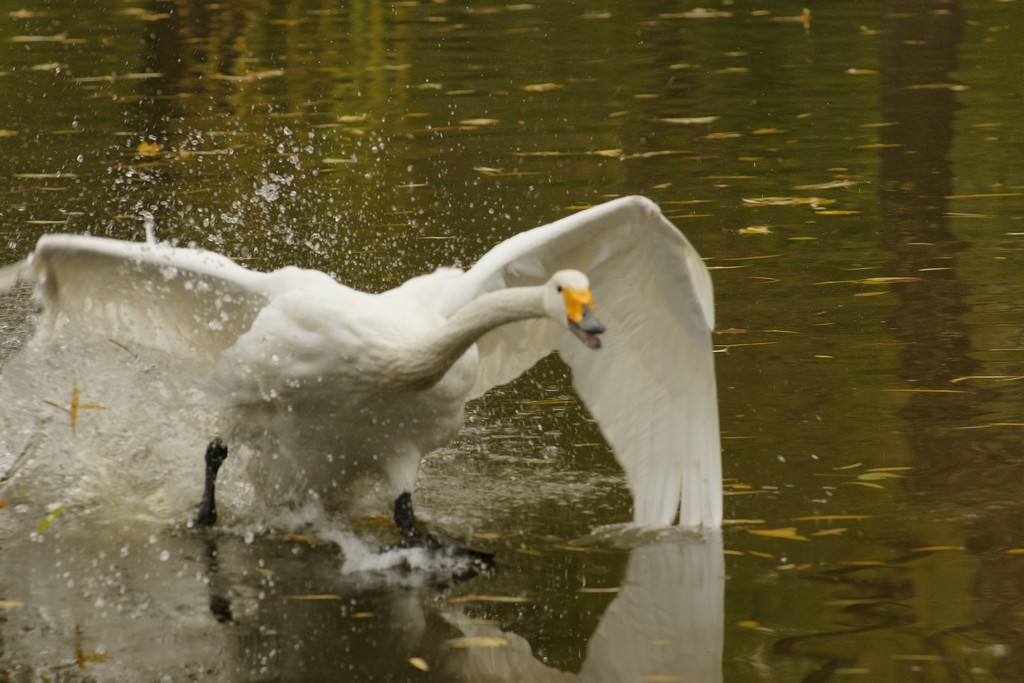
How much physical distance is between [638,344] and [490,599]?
1464 millimetres

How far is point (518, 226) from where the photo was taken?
409 inches

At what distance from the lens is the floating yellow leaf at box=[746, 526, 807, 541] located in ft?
19.2

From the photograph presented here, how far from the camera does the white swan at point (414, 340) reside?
5566 millimetres

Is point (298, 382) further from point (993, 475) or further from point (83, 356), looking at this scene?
point (993, 475)

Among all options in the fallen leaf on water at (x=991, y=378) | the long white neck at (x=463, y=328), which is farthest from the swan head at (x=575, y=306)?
the fallen leaf on water at (x=991, y=378)

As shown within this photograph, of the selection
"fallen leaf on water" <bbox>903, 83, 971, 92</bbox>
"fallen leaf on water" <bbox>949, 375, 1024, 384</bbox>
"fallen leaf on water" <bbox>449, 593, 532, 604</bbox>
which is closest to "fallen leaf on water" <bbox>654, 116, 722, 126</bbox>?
"fallen leaf on water" <bbox>903, 83, 971, 92</bbox>

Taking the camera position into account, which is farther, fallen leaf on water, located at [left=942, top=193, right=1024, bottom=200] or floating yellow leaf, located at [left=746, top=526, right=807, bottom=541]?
fallen leaf on water, located at [left=942, top=193, right=1024, bottom=200]

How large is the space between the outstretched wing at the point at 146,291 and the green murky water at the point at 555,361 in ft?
2.57

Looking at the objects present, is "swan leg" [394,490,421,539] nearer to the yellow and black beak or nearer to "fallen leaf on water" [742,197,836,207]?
the yellow and black beak

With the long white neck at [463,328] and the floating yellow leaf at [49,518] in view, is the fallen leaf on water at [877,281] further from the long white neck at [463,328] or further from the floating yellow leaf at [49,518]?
the floating yellow leaf at [49,518]

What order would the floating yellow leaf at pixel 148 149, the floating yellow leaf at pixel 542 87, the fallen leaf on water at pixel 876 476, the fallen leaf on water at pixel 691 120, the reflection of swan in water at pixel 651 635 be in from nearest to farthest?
the reflection of swan in water at pixel 651 635
the fallen leaf on water at pixel 876 476
the floating yellow leaf at pixel 148 149
the fallen leaf on water at pixel 691 120
the floating yellow leaf at pixel 542 87

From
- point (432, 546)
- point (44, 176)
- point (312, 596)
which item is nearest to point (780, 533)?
point (432, 546)

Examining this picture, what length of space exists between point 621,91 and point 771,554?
396 inches

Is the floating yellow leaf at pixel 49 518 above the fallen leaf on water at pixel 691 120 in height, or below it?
below
